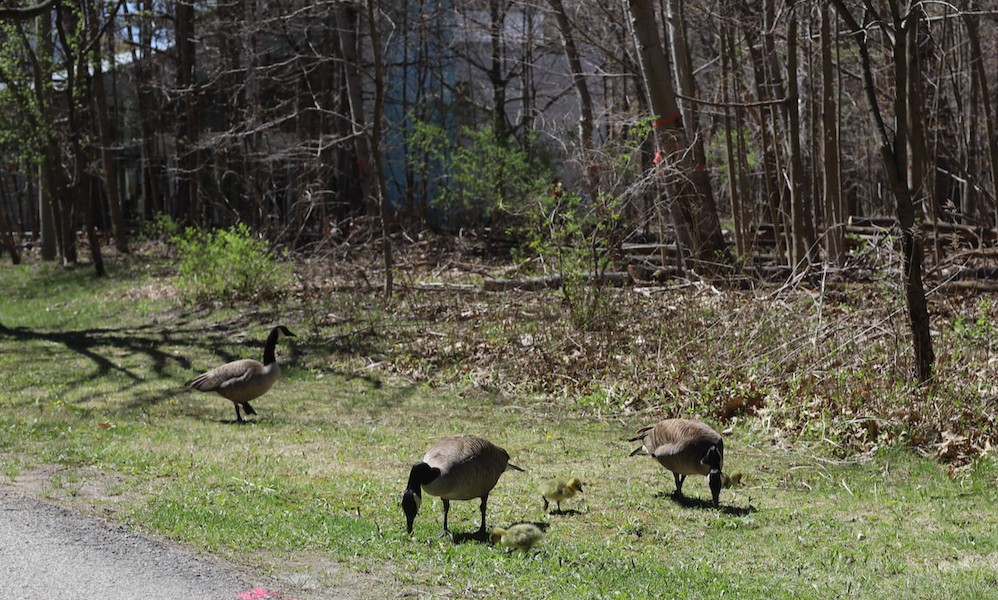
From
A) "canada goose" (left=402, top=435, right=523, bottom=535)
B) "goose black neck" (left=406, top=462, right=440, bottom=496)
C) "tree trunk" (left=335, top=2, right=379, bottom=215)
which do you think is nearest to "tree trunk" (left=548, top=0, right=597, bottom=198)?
"tree trunk" (left=335, top=2, right=379, bottom=215)

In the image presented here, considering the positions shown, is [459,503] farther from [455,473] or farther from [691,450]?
[691,450]

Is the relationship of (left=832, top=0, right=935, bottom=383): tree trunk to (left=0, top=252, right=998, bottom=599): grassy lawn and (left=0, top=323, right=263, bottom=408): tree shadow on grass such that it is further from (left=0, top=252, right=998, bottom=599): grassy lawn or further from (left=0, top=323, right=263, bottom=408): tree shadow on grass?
(left=0, top=323, right=263, bottom=408): tree shadow on grass

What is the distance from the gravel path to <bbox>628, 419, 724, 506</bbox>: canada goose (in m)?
3.29

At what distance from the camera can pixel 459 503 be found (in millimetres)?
7695

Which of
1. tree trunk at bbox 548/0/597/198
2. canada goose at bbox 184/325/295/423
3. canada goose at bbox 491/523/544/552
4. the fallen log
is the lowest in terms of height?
canada goose at bbox 491/523/544/552

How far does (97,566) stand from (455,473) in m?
2.11

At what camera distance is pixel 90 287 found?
25.8 meters

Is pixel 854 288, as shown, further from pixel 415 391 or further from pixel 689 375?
pixel 415 391

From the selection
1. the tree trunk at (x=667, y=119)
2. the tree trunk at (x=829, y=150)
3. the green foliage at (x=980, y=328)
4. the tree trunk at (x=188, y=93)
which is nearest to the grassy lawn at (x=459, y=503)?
the green foliage at (x=980, y=328)

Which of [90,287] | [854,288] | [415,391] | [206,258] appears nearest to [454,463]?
[415,391]

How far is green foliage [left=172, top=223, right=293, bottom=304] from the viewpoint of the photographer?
65.1 ft

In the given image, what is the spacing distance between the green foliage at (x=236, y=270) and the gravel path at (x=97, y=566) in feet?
44.2

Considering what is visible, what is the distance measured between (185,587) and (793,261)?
11300 mm

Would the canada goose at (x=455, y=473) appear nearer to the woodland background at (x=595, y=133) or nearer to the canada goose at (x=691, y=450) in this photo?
the canada goose at (x=691, y=450)
